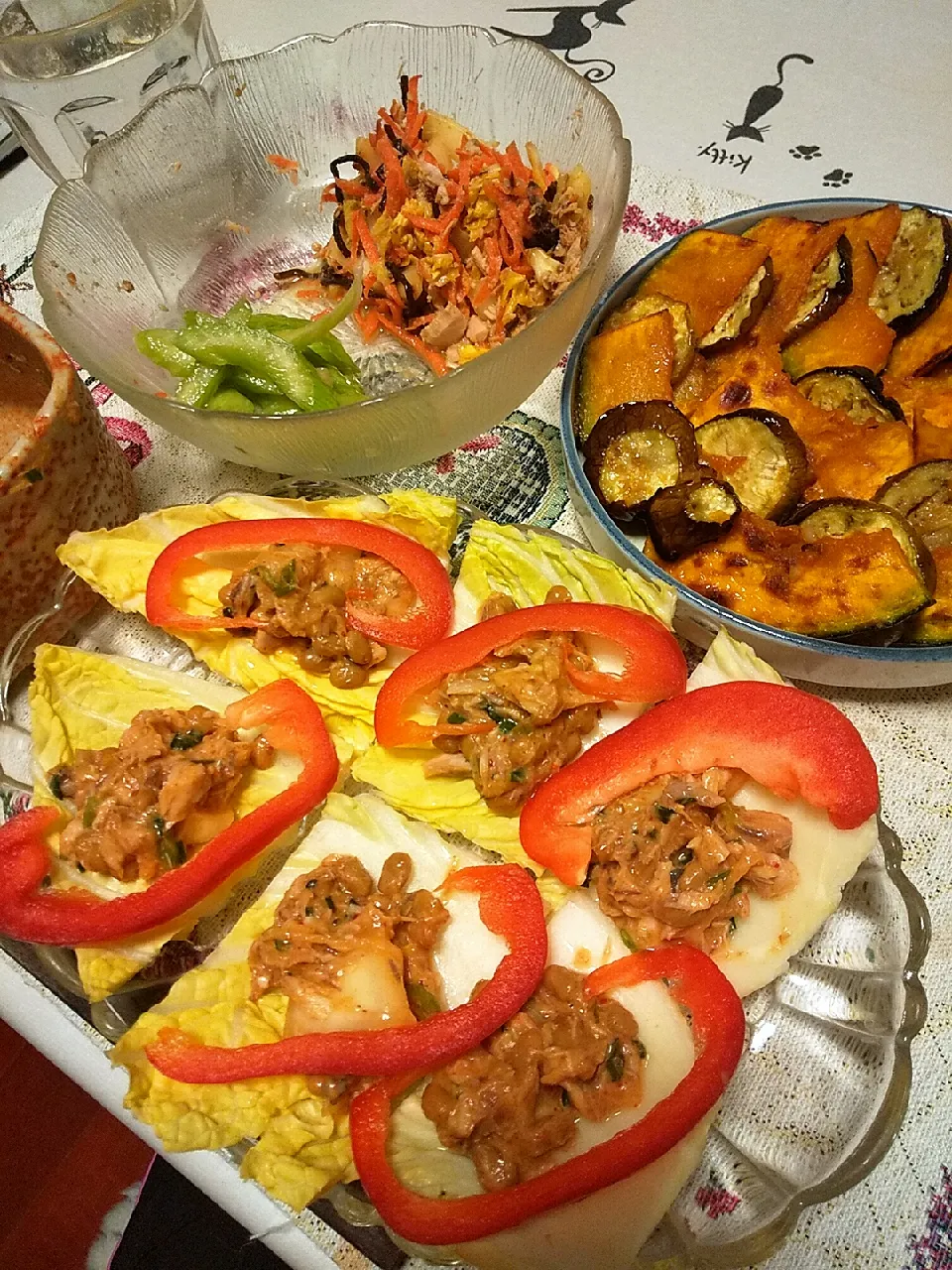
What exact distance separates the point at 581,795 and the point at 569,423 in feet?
2.63

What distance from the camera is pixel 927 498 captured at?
67.5 inches

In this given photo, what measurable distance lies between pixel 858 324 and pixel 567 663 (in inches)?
42.0

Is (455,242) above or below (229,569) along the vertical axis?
above

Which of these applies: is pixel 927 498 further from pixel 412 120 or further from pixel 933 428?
pixel 412 120

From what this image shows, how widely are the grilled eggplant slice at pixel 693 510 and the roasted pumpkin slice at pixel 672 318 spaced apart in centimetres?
40

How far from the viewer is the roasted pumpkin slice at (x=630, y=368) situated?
6.22 ft

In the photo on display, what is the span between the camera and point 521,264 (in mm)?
2189

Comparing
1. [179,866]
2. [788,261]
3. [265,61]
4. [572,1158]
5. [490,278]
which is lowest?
[572,1158]

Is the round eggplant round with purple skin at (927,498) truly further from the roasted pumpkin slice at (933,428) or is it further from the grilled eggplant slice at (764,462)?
the grilled eggplant slice at (764,462)

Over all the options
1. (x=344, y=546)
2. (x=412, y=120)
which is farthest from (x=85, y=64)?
(x=344, y=546)

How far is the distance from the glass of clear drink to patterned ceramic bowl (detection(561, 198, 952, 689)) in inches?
67.3

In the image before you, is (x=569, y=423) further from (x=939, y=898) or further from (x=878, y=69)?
(x=878, y=69)

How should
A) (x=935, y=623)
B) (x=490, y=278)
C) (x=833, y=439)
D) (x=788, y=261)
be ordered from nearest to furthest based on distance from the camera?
(x=935, y=623), (x=833, y=439), (x=788, y=261), (x=490, y=278)

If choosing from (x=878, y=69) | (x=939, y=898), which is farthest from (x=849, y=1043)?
(x=878, y=69)
